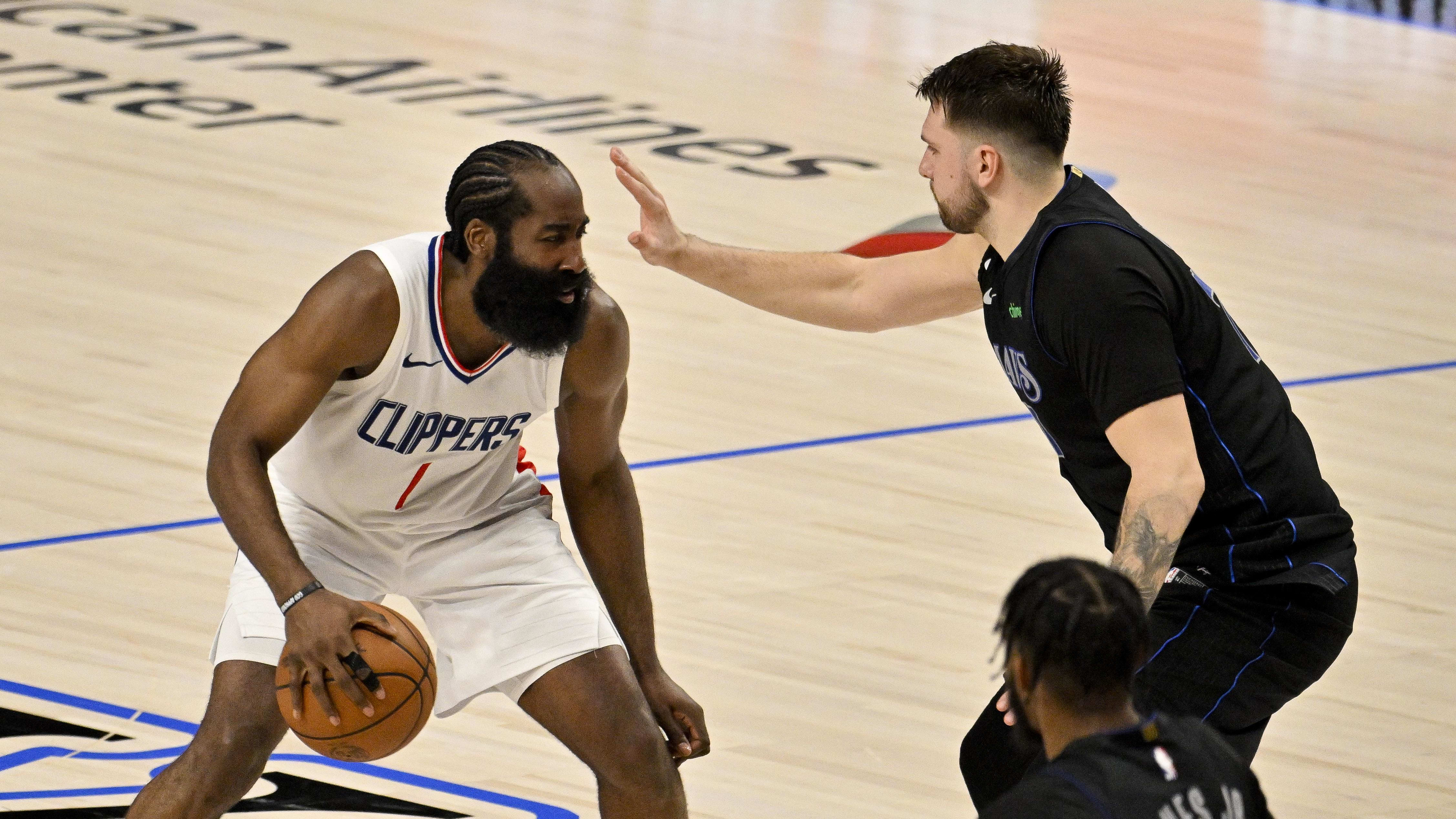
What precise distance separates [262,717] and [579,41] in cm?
1058

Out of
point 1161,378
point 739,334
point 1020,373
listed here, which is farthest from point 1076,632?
point 739,334

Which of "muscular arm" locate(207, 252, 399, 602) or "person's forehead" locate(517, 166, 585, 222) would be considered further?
"person's forehead" locate(517, 166, 585, 222)

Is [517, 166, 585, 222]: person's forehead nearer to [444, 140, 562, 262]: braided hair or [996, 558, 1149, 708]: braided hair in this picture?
[444, 140, 562, 262]: braided hair

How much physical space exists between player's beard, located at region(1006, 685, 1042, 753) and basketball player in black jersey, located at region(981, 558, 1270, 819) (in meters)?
0.17

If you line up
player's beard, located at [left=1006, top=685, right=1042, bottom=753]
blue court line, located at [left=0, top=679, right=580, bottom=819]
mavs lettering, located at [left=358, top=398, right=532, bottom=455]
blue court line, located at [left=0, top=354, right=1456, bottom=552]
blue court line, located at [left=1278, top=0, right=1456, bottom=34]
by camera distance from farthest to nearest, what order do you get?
blue court line, located at [left=1278, top=0, right=1456, bottom=34] → blue court line, located at [left=0, top=354, right=1456, bottom=552] → blue court line, located at [left=0, top=679, right=580, bottom=819] → mavs lettering, located at [left=358, top=398, right=532, bottom=455] → player's beard, located at [left=1006, top=685, right=1042, bottom=753]

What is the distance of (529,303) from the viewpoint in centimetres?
400

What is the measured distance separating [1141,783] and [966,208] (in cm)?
155

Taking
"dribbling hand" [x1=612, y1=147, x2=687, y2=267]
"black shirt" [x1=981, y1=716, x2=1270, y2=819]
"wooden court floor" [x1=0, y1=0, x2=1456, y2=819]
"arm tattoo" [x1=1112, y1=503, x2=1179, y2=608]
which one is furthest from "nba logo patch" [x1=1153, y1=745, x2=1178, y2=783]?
Answer: "wooden court floor" [x1=0, y1=0, x2=1456, y2=819]

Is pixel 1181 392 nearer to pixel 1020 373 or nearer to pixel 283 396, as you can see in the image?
pixel 1020 373

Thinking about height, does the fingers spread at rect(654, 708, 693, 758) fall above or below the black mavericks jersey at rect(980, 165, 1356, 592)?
below

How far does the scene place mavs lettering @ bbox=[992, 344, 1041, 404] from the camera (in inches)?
152

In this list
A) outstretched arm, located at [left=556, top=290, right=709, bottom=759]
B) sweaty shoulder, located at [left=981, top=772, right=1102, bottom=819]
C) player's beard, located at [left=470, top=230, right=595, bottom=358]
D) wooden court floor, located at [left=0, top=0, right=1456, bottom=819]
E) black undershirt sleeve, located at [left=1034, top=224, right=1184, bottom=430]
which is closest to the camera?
sweaty shoulder, located at [left=981, top=772, right=1102, bottom=819]

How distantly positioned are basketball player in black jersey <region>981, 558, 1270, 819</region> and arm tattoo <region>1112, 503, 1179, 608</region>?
688mm

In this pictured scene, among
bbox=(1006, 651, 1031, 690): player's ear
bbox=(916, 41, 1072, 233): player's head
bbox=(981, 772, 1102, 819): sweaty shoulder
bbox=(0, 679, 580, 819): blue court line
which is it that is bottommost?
bbox=(0, 679, 580, 819): blue court line
